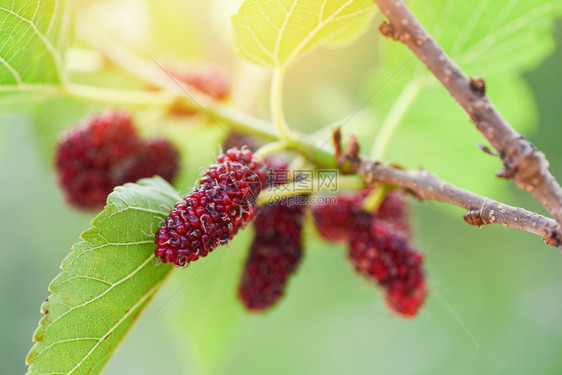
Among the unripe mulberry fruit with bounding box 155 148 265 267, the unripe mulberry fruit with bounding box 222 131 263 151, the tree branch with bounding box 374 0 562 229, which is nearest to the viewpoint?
the tree branch with bounding box 374 0 562 229

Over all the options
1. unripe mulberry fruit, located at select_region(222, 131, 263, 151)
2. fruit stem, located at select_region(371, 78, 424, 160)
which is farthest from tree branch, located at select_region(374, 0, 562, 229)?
unripe mulberry fruit, located at select_region(222, 131, 263, 151)

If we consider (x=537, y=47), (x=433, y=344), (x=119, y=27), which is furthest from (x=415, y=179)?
(x=433, y=344)

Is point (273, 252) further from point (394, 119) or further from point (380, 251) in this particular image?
point (394, 119)

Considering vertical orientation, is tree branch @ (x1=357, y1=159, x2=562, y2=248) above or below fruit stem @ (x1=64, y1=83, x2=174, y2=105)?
below

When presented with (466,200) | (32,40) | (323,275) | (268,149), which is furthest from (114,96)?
(323,275)

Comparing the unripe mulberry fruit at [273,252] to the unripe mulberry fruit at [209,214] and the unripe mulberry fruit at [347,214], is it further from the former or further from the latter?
the unripe mulberry fruit at [209,214]

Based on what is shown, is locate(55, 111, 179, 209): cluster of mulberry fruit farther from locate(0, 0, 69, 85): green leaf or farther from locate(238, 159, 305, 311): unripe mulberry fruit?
locate(238, 159, 305, 311): unripe mulberry fruit

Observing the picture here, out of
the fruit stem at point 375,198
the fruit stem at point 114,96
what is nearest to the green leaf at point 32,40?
the fruit stem at point 114,96
